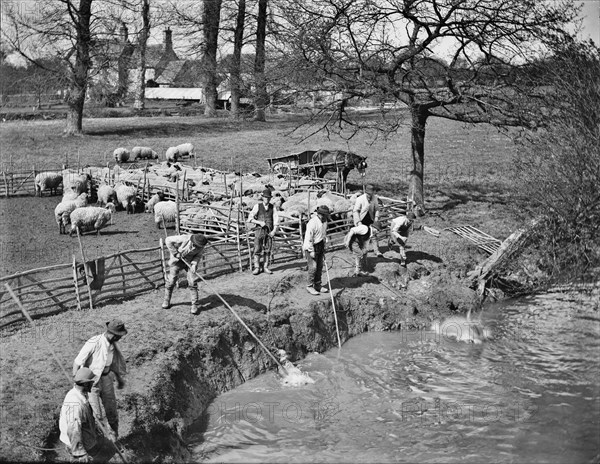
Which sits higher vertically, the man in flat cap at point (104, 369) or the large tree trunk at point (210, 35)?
the large tree trunk at point (210, 35)

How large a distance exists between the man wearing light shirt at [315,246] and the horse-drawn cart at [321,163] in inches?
419

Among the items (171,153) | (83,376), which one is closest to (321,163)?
(171,153)

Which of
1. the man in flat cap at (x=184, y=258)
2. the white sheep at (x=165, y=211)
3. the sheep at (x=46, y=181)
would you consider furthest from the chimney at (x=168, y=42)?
the man in flat cap at (x=184, y=258)

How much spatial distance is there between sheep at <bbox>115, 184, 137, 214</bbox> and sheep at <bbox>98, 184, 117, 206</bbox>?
0.32m

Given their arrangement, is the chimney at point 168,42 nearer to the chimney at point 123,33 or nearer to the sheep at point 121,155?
the chimney at point 123,33

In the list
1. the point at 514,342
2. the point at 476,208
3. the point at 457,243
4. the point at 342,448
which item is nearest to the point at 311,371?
the point at 342,448

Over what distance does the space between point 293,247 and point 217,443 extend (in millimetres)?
7153

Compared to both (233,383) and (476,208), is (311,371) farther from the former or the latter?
(476,208)

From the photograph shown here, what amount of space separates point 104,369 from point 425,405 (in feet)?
17.1

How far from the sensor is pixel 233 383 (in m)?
11.9

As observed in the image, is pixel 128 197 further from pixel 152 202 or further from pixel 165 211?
pixel 165 211

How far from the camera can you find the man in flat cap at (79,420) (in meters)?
7.62

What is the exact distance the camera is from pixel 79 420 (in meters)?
7.66

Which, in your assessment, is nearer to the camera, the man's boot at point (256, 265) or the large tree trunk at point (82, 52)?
the man's boot at point (256, 265)
